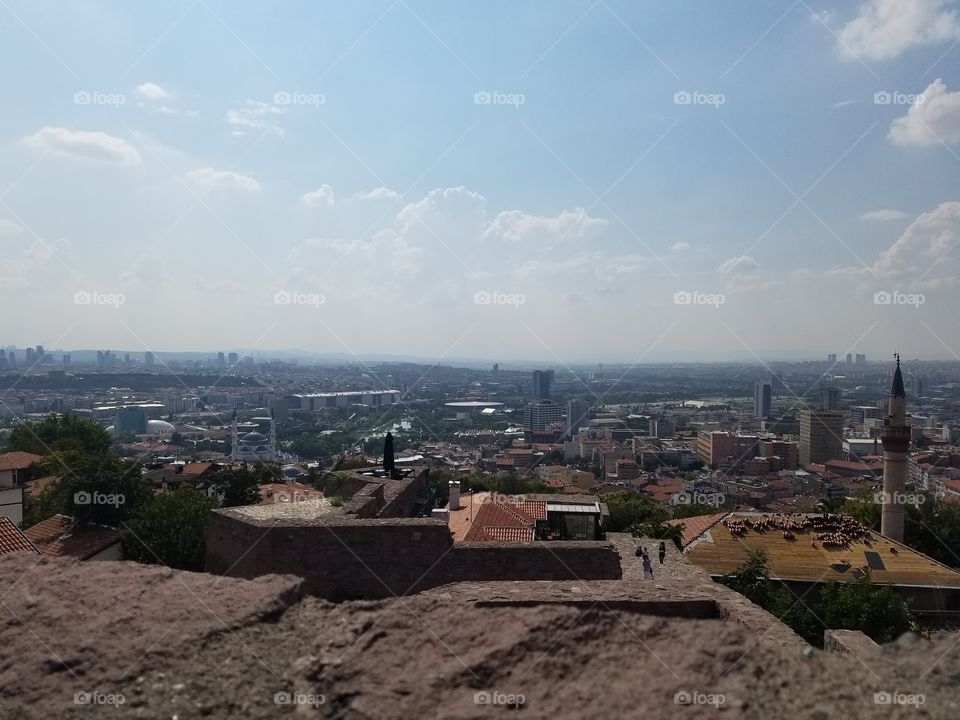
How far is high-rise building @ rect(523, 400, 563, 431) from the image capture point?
102 m

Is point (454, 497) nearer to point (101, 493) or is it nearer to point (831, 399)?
point (101, 493)

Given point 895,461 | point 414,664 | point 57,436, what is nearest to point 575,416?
point 895,461

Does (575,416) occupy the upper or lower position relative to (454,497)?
lower

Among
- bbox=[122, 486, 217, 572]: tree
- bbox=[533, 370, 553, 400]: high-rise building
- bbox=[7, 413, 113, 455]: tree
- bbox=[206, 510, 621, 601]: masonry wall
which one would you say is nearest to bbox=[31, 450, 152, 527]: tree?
bbox=[122, 486, 217, 572]: tree

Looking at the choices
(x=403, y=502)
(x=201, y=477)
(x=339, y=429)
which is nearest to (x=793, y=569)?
(x=403, y=502)

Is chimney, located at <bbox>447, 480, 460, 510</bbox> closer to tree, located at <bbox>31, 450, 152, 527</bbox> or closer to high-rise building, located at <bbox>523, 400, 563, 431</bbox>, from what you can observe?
tree, located at <bbox>31, 450, 152, 527</bbox>

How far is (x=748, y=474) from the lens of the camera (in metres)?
63.7

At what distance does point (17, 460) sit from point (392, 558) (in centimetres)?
2894

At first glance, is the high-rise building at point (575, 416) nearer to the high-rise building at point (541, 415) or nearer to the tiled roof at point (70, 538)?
the high-rise building at point (541, 415)

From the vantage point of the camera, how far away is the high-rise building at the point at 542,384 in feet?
387

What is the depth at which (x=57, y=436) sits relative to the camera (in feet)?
124

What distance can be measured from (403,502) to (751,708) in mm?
8906

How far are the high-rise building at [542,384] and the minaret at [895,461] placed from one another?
88292mm

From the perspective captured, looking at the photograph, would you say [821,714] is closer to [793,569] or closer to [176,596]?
[176,596]
